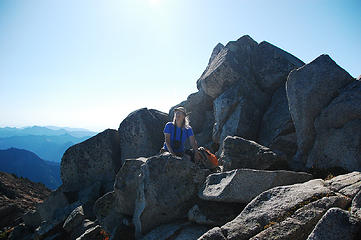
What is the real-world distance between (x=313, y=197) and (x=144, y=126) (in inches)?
634

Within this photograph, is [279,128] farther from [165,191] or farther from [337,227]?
[337,227]

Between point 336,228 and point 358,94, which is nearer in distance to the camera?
point 336,228

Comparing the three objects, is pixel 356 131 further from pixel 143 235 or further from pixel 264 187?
pixel 143 235

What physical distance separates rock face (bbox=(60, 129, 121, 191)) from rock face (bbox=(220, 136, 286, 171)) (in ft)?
44.6

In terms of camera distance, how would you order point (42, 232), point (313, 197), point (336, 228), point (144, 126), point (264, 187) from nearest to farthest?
point (336, 228)
point (313, 197)
point (264, 187)
point (42, 232)
point (144, 126)

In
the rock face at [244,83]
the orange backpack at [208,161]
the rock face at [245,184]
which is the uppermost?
the rock face at [244,83]

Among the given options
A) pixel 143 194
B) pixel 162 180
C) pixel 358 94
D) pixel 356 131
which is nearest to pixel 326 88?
pixel 358 94

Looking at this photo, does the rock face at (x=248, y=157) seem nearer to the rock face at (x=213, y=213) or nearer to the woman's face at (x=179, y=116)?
the rock face at (x=213, y=213)

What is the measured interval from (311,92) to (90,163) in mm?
19097

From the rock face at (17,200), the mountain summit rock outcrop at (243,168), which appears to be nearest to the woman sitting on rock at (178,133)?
the mountain summit rock outcrop at (243,168)

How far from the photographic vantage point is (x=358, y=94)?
9.66 m

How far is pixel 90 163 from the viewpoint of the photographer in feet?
68.2

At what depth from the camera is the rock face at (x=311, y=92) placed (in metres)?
10.7

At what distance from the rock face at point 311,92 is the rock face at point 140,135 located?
12.3 metres
